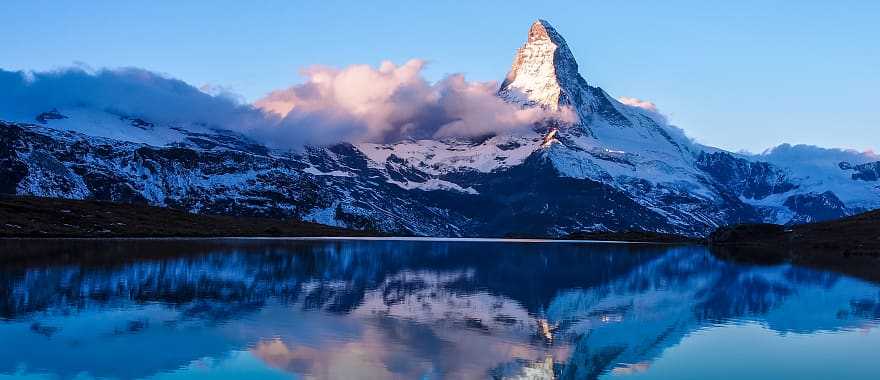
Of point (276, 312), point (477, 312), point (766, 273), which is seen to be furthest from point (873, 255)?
point (276, 312)

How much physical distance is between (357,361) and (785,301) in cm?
5012

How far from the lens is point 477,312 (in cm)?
6047

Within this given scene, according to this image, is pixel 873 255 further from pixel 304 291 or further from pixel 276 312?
pixel 276 312

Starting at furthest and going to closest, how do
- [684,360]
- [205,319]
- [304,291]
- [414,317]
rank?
[304,291] → [414,317] → [205,319] → [684,360]

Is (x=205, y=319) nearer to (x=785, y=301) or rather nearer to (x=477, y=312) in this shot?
(x=477, y=312)

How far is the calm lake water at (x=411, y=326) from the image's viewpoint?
3859 centimetres

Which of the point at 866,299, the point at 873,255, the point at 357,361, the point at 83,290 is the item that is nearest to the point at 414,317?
the point at 357,361

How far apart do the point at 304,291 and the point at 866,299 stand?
50747mm

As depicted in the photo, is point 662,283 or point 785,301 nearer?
point 785,301

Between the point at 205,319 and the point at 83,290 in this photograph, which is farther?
the point at 83,290

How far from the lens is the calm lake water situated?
38.6 m

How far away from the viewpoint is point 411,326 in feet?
170

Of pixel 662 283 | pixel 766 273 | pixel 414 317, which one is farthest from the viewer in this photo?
pixel 766 273

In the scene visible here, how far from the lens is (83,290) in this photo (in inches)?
2574
